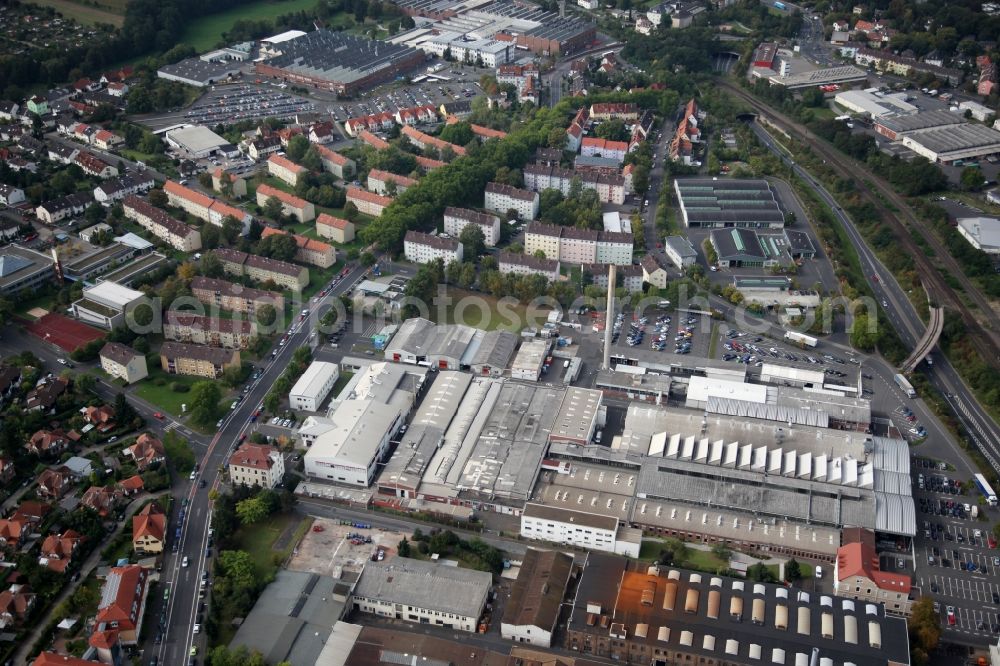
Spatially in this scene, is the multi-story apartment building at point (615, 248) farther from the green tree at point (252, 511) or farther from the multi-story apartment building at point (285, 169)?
the green tree at point (252, 511)

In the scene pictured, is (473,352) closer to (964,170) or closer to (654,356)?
(654,356)

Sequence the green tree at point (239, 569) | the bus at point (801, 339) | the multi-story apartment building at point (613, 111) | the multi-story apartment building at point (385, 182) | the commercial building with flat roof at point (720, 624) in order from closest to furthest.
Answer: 1. the commercial building with flat roof at point (720, 624)
2. the green tree at point (239, 569)
3. the bus at point (801, 339)
4. the multi-story apartment building at point (385, 182)
5. the multi-story apartment building at point (613, 111)

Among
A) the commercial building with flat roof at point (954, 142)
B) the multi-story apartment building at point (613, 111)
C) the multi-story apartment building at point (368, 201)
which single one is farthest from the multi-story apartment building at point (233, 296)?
the commercial building with flat roof at point (954, 142)

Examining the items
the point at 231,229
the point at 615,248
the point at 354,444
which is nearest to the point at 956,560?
the point at 354,444

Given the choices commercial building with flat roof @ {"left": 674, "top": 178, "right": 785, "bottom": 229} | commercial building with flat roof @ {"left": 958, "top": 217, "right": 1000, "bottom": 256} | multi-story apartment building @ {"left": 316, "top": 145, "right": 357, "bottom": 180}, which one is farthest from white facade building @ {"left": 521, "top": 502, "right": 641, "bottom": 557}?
multi-story apartment building @ {"left": 316, "top": 145, "right": 357, "bottom": 180}

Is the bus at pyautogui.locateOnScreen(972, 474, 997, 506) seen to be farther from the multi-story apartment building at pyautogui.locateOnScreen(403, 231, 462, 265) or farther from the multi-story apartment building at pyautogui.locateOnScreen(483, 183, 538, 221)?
the multi-story apartment building at pyautogui.locateOnScreen(483, 183, 538, 221)

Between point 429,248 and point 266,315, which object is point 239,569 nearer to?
point 266,315
